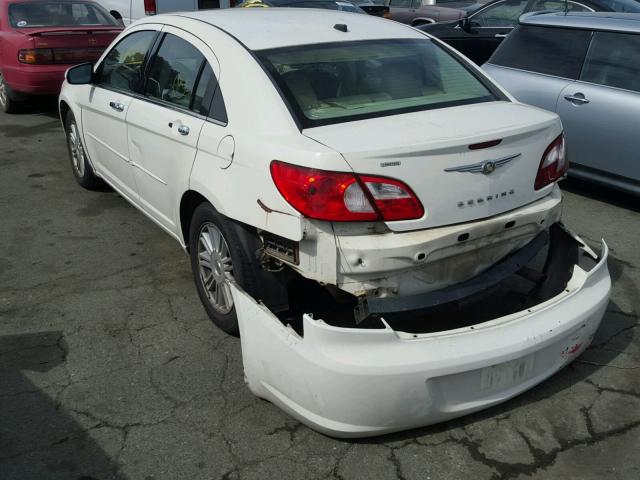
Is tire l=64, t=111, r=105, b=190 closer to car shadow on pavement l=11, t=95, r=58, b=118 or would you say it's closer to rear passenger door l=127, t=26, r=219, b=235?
rear passenger door l=127, t=26, r=219, b=235

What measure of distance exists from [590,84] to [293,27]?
2.89 metres

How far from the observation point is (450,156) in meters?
2.77

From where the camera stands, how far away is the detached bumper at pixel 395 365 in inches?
100

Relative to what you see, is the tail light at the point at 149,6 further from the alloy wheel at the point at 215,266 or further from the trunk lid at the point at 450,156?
the trunk lid at the point at 450,156

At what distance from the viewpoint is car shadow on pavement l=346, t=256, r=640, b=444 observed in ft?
9.42

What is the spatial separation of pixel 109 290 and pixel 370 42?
212cm

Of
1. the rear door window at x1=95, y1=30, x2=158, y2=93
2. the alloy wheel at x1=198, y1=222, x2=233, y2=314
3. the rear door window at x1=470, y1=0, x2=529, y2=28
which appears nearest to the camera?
the alloy wheel at x1=198, y1=222, x2=233, y2=314

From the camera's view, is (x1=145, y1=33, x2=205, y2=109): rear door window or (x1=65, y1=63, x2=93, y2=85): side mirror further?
(x1=65, y1=63, x2=93, y2=85): side mirror

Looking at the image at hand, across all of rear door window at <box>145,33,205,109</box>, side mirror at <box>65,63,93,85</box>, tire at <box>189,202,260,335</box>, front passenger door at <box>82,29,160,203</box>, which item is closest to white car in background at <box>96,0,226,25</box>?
side mirror at <box>65,63,93,85</box>

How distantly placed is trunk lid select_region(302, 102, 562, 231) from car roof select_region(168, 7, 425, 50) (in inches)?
30.8

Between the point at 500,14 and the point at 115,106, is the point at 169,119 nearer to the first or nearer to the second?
the point at 115,106

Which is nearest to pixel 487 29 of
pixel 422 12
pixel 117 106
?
pixel 422 12

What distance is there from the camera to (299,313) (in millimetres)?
3266

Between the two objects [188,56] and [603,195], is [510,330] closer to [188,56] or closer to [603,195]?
[188,56]
